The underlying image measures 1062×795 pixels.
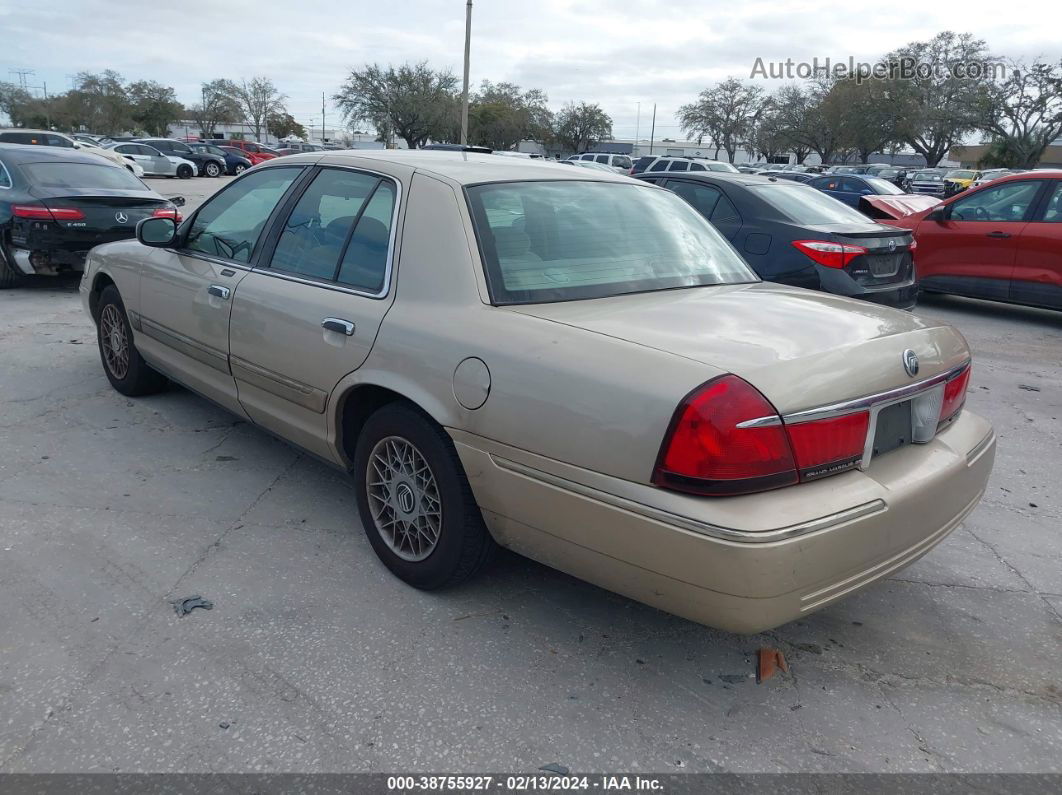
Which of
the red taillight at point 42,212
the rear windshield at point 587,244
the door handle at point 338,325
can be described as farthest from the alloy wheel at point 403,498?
the red taillight at point 42,212

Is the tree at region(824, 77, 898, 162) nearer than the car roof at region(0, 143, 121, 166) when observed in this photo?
No

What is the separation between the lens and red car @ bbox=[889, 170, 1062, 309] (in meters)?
8.64

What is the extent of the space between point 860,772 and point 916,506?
0.79 m

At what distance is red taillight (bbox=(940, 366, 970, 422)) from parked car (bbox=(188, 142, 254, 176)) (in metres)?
40.7

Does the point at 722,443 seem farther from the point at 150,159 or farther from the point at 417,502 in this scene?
the point at 150,159

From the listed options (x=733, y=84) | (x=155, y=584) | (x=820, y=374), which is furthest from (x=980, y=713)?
(x=733, y=84)

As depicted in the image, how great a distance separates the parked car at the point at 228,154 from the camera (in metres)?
39.4

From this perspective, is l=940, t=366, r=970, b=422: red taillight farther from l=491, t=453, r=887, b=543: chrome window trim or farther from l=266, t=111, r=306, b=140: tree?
l=266, t=111, r=306, b=140: tree

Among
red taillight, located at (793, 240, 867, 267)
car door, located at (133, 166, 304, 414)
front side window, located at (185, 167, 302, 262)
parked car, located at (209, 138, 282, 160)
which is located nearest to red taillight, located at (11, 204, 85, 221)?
car door, located at (133, 166, 304, 414)

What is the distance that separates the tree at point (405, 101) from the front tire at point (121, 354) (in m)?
49.5

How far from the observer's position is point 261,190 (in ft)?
13.5

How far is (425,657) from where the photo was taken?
2801mm

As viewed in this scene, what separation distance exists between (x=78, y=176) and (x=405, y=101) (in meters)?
45.9

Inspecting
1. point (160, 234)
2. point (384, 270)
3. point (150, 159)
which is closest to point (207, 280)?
point (160, 234)
